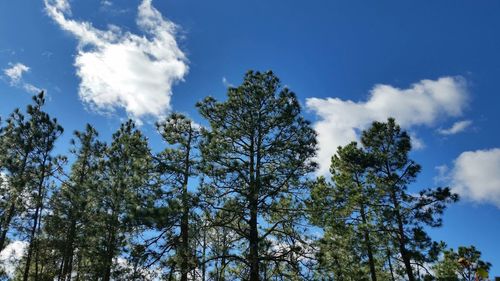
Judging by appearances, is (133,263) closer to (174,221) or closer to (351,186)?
(174,221)

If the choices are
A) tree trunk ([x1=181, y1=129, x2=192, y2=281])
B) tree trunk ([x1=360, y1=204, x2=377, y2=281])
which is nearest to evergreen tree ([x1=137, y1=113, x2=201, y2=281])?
tree trunk ([x1=181, y1=129, x2=192, y2=281])

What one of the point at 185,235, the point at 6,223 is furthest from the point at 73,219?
the point at 185,235

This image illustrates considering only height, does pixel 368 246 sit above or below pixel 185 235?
above

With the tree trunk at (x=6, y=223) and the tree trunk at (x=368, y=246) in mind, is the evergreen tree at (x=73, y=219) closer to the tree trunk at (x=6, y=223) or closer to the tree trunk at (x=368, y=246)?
the tree trunk at (x=6, y=223)

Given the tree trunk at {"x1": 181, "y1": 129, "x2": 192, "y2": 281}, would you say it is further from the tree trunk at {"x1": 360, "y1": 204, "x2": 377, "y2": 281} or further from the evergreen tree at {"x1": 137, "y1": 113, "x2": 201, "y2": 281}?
the tree trunk at {"x1": 360, "y1": 204, "x2": 377, "y2": 281}

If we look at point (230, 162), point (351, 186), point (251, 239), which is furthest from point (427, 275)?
point (230, 162)

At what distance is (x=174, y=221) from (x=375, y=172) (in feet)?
36.1

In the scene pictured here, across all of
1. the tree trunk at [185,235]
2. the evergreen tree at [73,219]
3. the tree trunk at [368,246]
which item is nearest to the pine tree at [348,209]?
the tree trunk at [368,246]

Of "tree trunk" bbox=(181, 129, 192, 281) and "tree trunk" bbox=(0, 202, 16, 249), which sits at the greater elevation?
"tree trunk" bbox=(0, 202, 16, 249)

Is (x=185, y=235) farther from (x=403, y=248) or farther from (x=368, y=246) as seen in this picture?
(x=403, y=248)

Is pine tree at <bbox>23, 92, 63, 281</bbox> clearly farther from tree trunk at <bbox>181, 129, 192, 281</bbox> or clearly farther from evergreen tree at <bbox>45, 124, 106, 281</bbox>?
tree trunk at <bbox>181, 129, 192, 281</bbox>

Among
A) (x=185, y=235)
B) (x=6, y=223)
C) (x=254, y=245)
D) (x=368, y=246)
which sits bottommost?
(x=254, y=245)

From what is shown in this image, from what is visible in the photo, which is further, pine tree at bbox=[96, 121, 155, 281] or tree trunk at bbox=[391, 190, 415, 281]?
tree trunk at bbox=[391, 190, 415, 281]

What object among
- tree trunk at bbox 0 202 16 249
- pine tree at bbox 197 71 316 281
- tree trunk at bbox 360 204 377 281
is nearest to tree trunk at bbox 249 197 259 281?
pine tree at bbox 197 71 316 281
